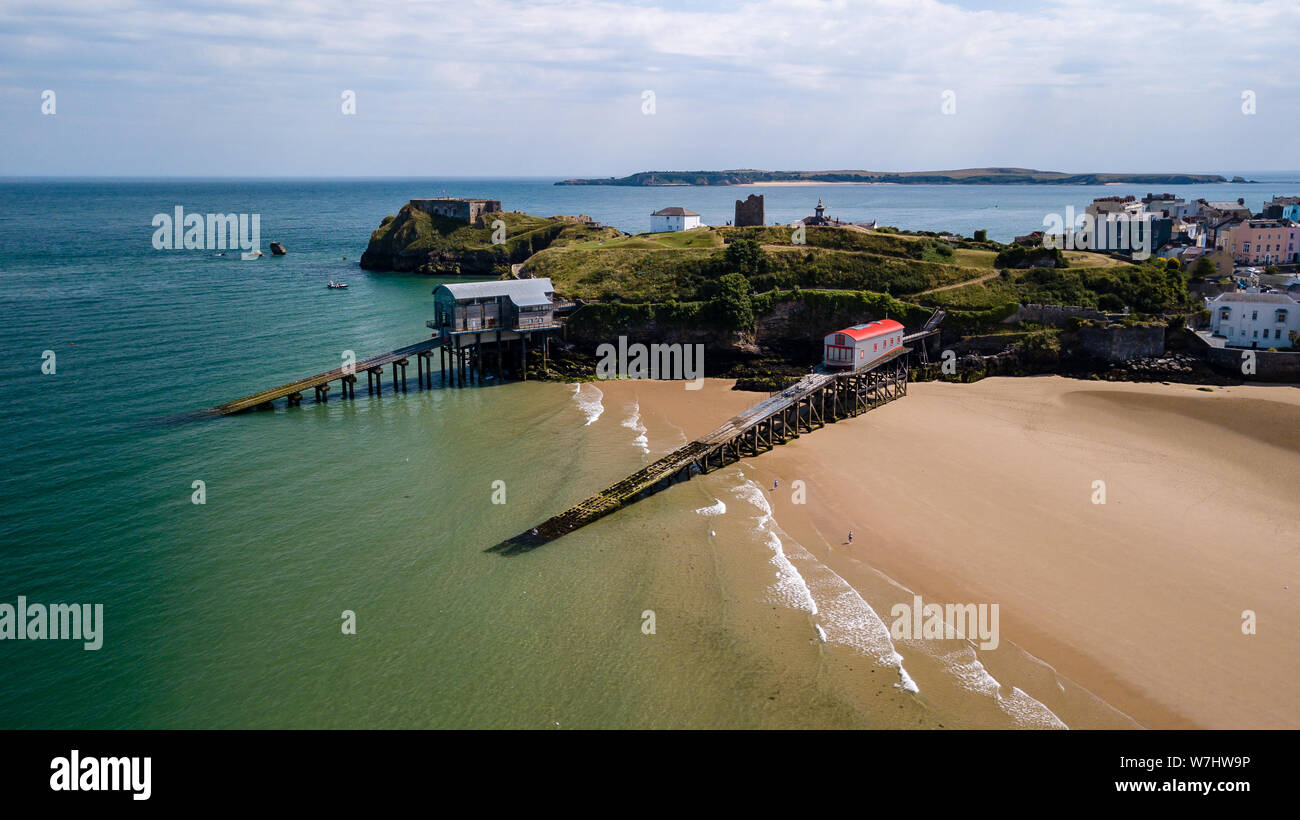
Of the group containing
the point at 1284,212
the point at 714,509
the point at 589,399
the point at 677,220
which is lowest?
the point at 714,509

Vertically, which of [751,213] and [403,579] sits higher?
[751,213]

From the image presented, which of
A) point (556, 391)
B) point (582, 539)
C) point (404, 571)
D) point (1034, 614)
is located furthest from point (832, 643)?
point (556, 391)

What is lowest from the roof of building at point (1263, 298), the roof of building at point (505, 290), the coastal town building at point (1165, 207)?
the roof of building at point (1263, 298)

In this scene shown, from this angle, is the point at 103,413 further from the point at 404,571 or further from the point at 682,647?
the point at 682,647

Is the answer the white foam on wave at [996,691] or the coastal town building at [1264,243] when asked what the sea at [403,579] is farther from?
the coastal town building at [1264,243]

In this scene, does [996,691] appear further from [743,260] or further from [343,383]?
Result: [743,260]

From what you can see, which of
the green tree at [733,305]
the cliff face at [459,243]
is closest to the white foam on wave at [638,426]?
the green tree at [733,305]

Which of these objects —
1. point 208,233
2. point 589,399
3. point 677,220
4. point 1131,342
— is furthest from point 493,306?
point 208,233
